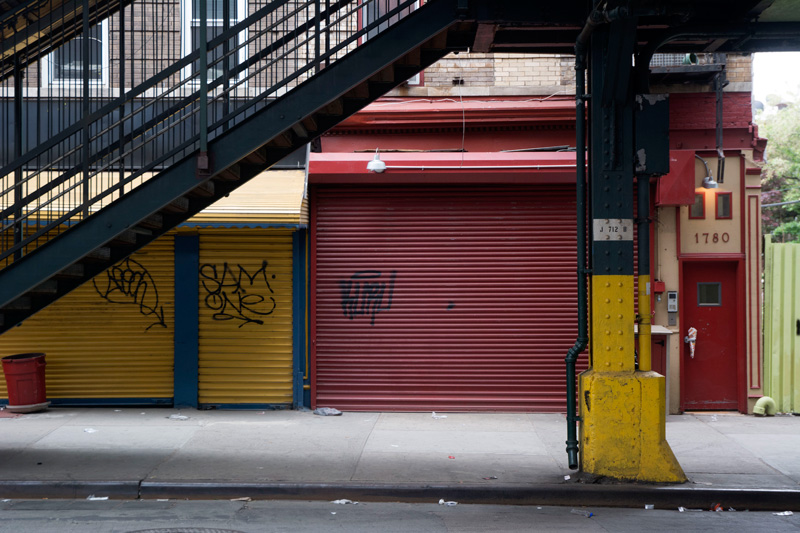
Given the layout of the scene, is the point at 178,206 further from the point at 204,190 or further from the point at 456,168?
the point at 456,168

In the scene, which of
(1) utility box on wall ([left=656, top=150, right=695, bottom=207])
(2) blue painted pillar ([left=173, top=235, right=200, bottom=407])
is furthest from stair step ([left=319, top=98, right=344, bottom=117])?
(1) utility box on wall ([left=656, top=150, right=695, bottom=207])

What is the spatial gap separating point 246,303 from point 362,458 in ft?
12.2

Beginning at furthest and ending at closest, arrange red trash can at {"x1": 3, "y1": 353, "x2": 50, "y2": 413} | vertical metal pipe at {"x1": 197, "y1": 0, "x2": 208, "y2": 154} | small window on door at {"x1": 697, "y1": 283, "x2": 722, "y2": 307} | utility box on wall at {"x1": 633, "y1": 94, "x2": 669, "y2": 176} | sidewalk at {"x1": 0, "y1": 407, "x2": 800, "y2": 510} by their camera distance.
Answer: small window on door at {"x1": 697, "y1": 283, "x2": 722, "y2": 307}
red trash can at {"x1": 3, "y1": 353, "x2": 50, "y2": 413}
utility box on wall at {"x1": 633, "y1": 94, "x2": 669, "y2": 176}
vertical metal pipe at {"x1": 197, "y1": 0, "x2": 208, "y2": 154}
sidewalk at {"x1": 0, "y1": 407, "x2": 800, "y2": 510}

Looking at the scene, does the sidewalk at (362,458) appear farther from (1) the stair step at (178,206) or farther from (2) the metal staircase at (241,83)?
(1) the stair step at (178,206)

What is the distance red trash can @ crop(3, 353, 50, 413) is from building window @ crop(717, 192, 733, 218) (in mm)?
9995

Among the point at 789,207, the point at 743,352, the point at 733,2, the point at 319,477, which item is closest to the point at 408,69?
the point at 733,2

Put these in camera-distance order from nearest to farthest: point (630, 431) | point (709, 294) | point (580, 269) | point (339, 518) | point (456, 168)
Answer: point (339, 518) → point (630, 431) → point (580, 269) → point (456, 168) → point (709, 294)

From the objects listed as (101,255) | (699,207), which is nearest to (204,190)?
(101,255)

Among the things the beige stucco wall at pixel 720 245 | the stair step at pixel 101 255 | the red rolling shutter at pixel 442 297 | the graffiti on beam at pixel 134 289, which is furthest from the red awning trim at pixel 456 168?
the stair step at pixel 101 255

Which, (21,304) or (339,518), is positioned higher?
(21,304)

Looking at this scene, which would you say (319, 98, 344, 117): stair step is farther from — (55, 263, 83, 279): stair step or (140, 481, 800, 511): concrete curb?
(140, 481, 800, 511): concrete curb

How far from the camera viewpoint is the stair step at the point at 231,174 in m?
8.05

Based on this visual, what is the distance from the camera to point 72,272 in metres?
8.22

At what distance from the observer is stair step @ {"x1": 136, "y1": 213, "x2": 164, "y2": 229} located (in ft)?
26.6
